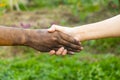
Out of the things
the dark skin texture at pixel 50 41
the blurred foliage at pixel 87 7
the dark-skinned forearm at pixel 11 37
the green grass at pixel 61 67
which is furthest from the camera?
the blurred foliage at pixel 87 7

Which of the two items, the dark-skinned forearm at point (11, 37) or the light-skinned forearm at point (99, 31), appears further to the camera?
the light-skinned forearm at point (99, 31)

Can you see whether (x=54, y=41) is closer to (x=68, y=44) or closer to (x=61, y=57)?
(x=68, y=44)

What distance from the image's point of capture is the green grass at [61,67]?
5.37 m

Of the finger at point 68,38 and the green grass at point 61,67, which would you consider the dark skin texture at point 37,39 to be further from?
the green grass at point 61,67

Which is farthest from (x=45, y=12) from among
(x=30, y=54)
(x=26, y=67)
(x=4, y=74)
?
(x=4, y=74)

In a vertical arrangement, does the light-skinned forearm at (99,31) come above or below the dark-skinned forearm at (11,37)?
above

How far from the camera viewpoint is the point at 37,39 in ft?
14.6

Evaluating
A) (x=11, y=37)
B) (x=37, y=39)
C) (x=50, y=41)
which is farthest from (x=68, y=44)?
(x=11, y=37)

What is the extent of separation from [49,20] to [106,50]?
1.40 m

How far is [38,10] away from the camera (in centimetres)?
857

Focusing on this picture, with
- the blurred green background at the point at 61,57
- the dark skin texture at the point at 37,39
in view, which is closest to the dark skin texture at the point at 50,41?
the dark skin texture at the point at 37,39

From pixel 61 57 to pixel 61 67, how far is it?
0.47 m

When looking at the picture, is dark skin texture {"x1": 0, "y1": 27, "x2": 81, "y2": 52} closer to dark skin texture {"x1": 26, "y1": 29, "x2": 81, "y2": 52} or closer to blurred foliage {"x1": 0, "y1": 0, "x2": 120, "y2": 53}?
dark skin texture {"x1": 26, "y1": 29, "x2": 81, "y2": 52}

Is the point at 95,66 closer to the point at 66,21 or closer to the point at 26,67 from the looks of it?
the point at 26,67
